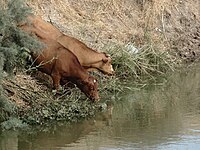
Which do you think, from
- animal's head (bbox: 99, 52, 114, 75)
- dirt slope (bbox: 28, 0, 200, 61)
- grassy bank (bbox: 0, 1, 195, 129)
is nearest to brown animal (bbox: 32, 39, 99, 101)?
grassy bank (bbox: 0, 1, 195, 129)

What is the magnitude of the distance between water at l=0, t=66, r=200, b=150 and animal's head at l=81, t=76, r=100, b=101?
0.33m

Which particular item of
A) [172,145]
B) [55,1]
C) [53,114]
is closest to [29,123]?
[53,114]

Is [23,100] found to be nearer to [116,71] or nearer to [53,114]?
[53,114]

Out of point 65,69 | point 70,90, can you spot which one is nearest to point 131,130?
point 70,90

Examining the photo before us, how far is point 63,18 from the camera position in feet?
51.3

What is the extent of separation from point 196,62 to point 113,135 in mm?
6864

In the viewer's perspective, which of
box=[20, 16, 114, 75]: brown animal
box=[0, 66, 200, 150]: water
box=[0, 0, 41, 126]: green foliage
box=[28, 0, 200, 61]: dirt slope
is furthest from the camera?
box=[28, 0, 200, 61]: dirt slope

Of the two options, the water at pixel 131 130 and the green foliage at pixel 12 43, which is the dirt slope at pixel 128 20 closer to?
the water at pixel 131 130

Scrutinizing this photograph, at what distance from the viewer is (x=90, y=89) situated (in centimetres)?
1171

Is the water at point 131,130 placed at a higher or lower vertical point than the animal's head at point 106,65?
lower

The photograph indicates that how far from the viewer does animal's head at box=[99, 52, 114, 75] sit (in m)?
12.7

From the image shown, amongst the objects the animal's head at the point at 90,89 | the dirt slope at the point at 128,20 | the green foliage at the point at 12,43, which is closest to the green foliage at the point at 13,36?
the green foliage at the point at 12,43

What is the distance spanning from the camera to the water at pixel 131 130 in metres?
9.45

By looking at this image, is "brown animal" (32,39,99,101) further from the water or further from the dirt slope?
the dirt slope
